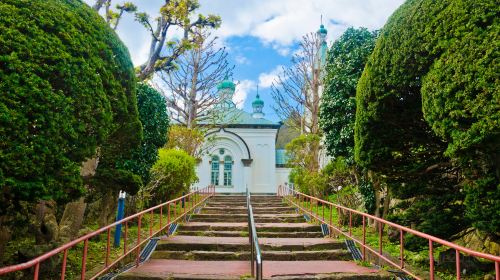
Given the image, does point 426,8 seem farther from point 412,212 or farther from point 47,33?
point 47,33

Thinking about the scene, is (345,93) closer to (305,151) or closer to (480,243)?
(480,243)

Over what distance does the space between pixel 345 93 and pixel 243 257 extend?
4805 mm

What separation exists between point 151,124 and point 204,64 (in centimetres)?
1311

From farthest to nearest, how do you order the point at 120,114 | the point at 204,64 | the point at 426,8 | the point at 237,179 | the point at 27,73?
the point at 237,179 < the point at 204,64 < the point at 120,114 < the point at 426,8 < the point at 27,73

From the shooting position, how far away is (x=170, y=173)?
42.0ft

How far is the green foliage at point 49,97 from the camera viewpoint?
383 centimetres

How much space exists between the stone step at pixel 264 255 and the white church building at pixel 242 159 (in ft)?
68.1

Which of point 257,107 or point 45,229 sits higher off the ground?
point 257,107

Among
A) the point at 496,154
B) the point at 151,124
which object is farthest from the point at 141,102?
the point at 496,154

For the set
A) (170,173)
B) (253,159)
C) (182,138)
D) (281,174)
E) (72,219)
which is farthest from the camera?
(281,174)

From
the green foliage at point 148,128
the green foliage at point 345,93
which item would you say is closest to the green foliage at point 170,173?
the green foliage at point 148,128

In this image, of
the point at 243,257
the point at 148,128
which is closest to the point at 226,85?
the point at 148,128

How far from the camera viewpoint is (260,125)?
99.1 feet

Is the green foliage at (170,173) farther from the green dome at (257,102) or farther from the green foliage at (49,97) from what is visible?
the green dome at (257,102)
